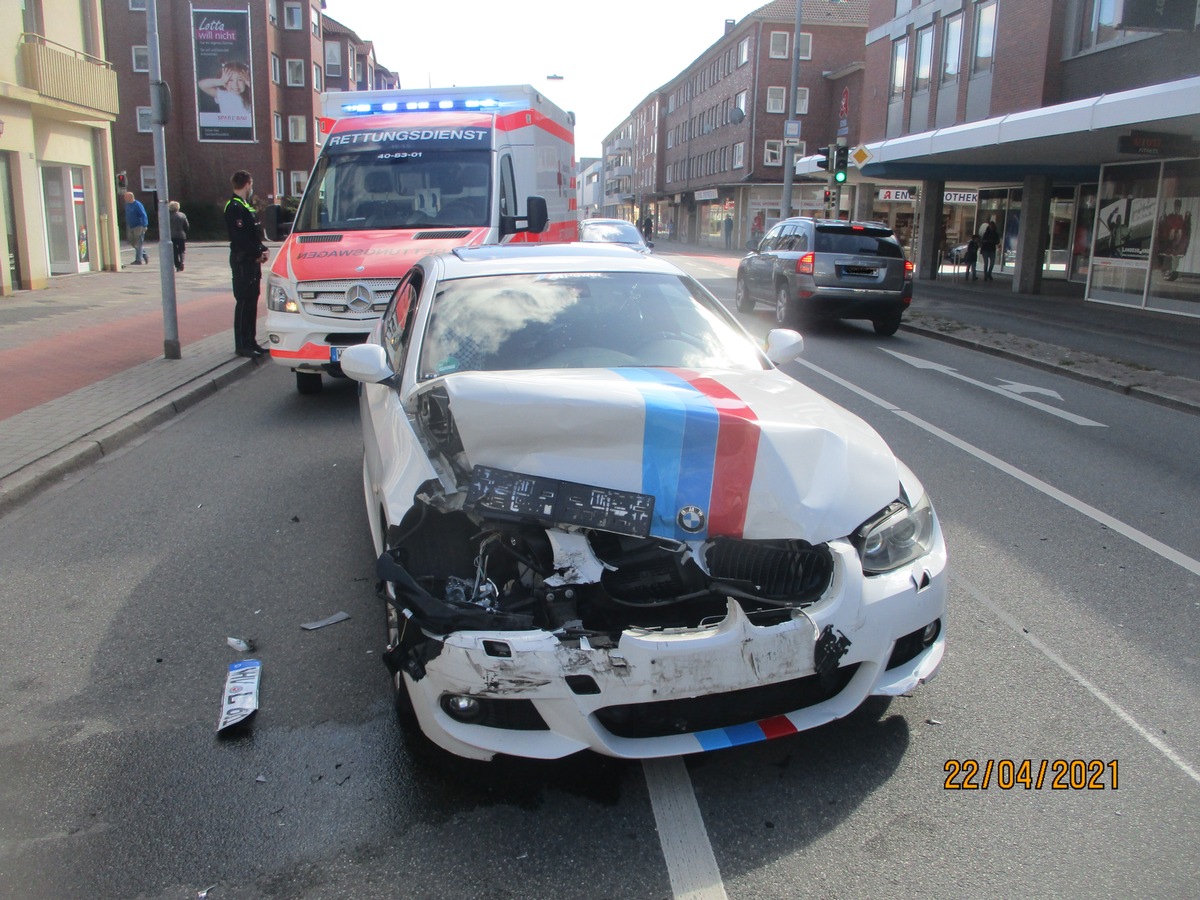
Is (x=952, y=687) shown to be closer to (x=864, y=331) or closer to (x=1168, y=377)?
(x=1168, y=377)

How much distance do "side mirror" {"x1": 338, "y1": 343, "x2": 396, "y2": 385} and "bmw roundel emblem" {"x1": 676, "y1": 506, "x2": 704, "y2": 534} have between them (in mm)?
1909

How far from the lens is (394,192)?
10.3 m

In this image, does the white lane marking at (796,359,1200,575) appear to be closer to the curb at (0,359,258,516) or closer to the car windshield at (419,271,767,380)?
the car windshield at (419,271,767,380)

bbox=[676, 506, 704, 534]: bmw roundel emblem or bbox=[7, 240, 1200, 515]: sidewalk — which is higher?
bbox=[676, 506, 704, 534]: bmw roundel emblem

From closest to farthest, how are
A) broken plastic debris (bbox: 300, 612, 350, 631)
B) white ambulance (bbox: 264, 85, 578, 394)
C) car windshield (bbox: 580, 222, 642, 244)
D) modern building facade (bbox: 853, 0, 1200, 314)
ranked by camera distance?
broken plastic debris (bbox: 300, 612, 350, 631) → white ambulance (bbox: 264, 85, 578, 394) → modern building facade (bbox: 853, 0, 1200, 314) → car windshield (bbox: 580, 222, 642, 244)

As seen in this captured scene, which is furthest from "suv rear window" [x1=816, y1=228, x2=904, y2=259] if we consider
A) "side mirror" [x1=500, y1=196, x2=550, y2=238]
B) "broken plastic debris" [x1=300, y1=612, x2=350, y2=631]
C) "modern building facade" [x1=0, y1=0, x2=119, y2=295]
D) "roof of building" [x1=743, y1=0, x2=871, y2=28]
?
"roof of building" [x1=743, y1=0, x2=871, y2=28]

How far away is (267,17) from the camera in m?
50.9

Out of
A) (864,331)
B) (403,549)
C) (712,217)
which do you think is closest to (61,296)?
(864,331)

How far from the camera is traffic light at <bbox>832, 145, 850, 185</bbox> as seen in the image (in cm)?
2434

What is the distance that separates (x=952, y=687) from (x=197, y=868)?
2731mm

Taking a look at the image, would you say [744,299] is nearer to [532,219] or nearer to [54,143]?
[532,219]

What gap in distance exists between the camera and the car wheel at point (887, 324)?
16172mm

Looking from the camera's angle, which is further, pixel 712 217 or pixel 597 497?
pixel 712 217

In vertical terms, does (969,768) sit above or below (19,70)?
below
